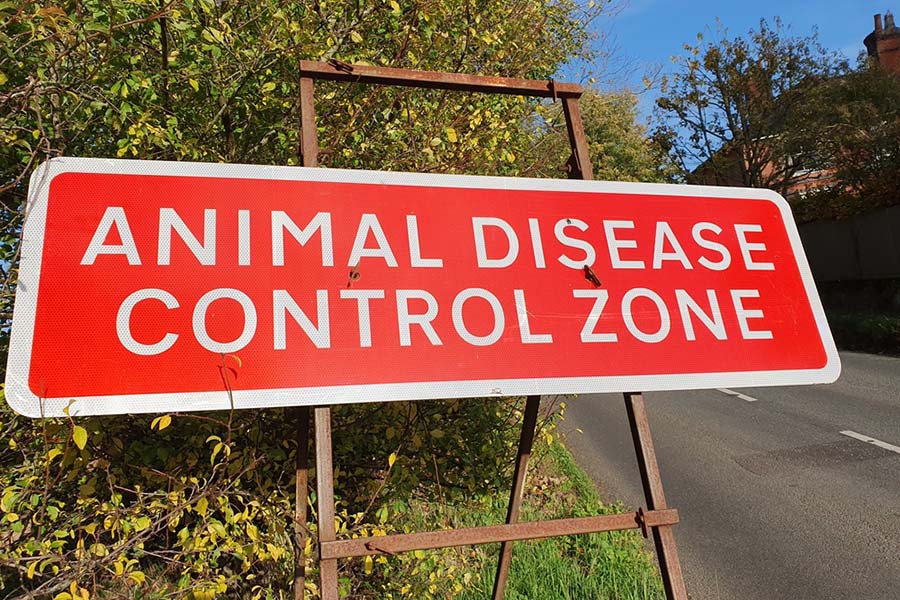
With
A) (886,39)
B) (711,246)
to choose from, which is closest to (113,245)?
(711,246)

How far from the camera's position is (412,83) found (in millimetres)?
1995

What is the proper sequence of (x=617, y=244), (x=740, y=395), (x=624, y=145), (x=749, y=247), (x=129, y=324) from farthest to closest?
(x=624, y=145) → (x=740, y=395) → (x=749, y=247) → (x=617, y=244) → (x=129, y=324)

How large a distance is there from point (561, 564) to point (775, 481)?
311 cm

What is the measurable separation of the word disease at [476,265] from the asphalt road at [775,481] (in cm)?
286

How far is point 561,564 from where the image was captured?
12.1ft

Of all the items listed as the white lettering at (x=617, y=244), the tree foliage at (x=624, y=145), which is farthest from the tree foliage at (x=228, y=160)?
the tree foliage at (x=624, y=145)

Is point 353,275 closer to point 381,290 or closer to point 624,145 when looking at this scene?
point 381,290

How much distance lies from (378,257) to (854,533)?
4767 millimetres

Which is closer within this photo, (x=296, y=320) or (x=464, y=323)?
(x=296, y=320)

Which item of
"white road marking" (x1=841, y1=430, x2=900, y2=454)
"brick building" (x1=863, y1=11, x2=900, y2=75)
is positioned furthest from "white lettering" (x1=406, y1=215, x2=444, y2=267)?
"brick building" (x1=863, y1=11, x2=900, y2=75)

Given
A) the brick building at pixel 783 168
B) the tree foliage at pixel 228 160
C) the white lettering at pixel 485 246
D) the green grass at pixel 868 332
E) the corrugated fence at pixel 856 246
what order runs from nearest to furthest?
the white lettering at pixel 485 246
the tree foliage at pixel 228 160
the green grass at pixel 868 332
the corrugated fence at pixel 856 246
the brick building at pixel 783 168

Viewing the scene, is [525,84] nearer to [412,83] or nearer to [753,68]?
[412,83]

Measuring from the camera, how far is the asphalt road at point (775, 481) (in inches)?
155

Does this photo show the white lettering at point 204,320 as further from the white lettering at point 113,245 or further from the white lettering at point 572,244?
the white lettering at point 572,244
